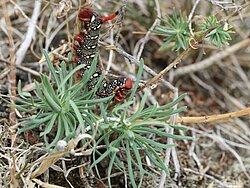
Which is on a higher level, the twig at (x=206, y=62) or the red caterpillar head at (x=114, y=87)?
the red caterpillar head at (x=114, y=87)

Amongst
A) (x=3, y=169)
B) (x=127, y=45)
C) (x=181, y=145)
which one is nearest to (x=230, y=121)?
(x=181, y=145)

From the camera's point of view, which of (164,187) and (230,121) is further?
(230,121)

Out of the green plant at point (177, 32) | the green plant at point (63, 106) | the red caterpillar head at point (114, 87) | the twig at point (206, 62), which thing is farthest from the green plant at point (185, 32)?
the twig at point (206, 62)

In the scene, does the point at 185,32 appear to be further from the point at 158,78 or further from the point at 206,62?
the point at 206,62

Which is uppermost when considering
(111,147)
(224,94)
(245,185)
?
(111,147)

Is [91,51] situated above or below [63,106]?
above

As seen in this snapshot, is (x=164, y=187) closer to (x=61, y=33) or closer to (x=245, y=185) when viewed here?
(x=245, y=185)

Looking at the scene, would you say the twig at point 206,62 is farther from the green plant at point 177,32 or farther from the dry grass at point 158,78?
the green plant at point 177,32

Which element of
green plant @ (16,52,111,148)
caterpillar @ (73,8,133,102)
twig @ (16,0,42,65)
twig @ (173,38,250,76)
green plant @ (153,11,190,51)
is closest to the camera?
green plant @ (16,52,111,148)

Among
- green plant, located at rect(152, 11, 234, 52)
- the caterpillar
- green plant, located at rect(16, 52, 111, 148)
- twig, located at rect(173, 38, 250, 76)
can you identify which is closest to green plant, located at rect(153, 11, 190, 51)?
green plant, located at rect(152, 11, 234, 52)

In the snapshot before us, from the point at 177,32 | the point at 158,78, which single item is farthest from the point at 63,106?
the point at 177,32

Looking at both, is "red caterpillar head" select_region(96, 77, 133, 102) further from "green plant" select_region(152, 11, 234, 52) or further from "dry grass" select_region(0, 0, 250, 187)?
"green plant" select_region(152, 11, 234, 52)
